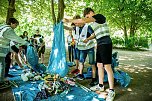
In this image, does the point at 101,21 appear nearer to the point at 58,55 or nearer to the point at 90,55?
the point at 58,55

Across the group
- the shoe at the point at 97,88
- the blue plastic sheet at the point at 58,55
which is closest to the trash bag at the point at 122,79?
the shoe at the point at 97,88

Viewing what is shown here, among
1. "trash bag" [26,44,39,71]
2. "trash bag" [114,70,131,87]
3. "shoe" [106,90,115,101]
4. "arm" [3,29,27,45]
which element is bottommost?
"shoe" [106,90,115,101]

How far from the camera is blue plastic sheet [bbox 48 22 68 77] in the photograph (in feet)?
18.9

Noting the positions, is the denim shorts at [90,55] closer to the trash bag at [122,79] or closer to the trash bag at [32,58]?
the trash bag at [122,79]

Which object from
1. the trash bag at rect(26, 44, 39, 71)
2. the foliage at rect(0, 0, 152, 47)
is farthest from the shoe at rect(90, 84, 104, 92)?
the foliage at rect(0, 0, 152, 47)

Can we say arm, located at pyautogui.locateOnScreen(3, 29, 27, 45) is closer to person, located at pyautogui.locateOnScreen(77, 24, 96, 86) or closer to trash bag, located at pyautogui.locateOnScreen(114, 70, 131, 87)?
person, located at pyautogui.locateOnScreen(77, 24, 96, 86)

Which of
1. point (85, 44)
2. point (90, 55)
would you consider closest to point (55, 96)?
point (90, 55)

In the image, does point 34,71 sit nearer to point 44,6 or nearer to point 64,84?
point 64,84

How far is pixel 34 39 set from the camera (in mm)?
10508

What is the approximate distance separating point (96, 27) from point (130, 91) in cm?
170

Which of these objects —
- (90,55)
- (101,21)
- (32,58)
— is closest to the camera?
(101,21)

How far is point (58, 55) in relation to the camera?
591 centimetres

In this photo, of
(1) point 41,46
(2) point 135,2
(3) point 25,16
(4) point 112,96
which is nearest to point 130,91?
(4) point 112,96

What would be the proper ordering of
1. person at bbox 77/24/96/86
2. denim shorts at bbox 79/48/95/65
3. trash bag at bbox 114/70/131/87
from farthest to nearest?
person at bbox 77/24/96/86
denim shorts at bbox 79/48/95/65
trash bag at bbox 114/70/131/87
